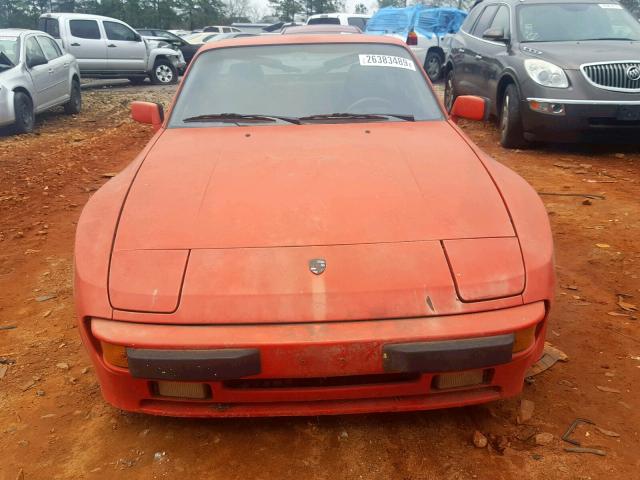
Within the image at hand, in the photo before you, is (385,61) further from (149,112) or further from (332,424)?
(332,424)

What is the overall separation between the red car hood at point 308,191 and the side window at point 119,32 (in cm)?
1357

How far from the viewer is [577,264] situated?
12.4 ft

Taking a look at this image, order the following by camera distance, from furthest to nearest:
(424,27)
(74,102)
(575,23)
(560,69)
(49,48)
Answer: (424,27) < (74,102) < (49,48) < (575,23) < (560,69)

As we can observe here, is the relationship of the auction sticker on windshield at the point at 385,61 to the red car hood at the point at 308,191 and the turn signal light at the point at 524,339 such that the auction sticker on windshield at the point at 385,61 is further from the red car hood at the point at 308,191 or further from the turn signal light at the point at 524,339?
the turn signal light at the point at 524,339

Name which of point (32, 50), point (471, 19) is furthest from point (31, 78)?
point (471, 19)

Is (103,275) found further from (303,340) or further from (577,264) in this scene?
(577,264)

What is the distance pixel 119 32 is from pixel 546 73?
40.1ft

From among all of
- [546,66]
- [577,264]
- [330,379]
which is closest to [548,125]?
[546,66]

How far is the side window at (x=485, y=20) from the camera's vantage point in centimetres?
802

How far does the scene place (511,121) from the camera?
678 centimetres

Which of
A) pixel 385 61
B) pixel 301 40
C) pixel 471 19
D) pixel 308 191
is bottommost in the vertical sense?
pixel 308 191

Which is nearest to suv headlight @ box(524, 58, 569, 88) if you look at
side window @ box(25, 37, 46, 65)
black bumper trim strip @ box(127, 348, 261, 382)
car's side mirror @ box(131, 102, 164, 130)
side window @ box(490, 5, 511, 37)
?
side window @ box(490, 5, 511, 37)

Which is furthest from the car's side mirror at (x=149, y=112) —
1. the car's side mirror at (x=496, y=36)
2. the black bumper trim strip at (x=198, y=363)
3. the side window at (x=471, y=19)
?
the side window at (x=471, y=19)

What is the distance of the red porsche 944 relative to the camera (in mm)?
1866
